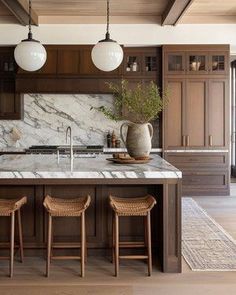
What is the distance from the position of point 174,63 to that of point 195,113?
90 cm

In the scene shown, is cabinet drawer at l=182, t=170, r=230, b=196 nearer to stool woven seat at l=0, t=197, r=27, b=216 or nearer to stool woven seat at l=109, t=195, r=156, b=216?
stool woven seat at l=109, t=195, r=156, b=216

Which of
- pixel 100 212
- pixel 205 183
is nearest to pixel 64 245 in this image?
pixel 100 212

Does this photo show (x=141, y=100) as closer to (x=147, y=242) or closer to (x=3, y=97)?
(x=147, y=242)

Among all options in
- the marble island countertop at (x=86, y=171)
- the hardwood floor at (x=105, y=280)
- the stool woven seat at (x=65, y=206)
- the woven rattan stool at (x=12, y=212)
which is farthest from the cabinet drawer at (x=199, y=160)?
A: the woven rattan stool at (x=12, y=212)

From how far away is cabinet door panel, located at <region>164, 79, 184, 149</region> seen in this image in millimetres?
7137

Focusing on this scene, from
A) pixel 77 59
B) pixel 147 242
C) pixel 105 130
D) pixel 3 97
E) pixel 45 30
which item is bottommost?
pixel 147 242

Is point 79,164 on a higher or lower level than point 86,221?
higher

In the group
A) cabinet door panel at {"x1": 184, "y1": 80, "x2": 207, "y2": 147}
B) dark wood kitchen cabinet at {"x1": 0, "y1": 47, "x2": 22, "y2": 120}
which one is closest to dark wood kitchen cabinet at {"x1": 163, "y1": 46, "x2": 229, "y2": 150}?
cabinet door panel at {"x1": 184, "y1": 80, "x2": 207, "y2": 147}

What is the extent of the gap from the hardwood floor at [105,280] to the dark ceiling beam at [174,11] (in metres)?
3.38

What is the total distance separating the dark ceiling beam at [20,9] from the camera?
555 centimetres

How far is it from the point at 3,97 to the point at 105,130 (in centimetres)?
180

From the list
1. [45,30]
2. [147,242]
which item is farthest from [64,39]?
[147,242]

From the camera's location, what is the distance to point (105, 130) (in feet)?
24.5

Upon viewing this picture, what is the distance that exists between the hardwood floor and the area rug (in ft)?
0.53
